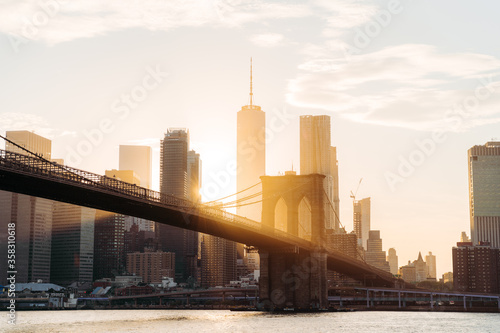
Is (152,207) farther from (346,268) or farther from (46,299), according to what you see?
(46,299)

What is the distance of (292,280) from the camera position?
95375 millimetres

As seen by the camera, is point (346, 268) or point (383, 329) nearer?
point (383, 329)

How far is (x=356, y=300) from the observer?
477 feet

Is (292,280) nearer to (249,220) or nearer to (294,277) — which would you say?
(294,277)

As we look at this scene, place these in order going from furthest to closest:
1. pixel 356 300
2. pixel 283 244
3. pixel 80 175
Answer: pixel 356 300 → pixel 283 244 → pixel 80 175

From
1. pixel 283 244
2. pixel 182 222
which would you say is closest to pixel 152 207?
pixel 182 222

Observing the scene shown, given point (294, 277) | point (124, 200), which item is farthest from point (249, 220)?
point (124, 200)

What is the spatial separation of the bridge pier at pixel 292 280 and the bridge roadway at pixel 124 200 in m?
1.63

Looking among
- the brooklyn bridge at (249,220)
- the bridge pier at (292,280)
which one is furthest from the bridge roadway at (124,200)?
the bridge pier at (292,280)

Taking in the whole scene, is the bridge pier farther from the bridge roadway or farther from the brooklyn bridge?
the bridge roadway

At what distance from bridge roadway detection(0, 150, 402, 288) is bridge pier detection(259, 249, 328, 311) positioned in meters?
1.63

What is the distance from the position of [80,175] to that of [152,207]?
11.7 metres

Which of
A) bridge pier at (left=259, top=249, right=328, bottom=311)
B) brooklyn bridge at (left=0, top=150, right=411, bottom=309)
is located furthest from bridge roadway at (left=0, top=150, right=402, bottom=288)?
bridge pier at (left=259, top=249, right=328, bottom=311)

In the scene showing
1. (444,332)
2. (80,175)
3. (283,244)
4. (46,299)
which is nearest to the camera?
(80,175)
